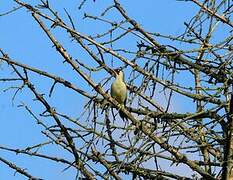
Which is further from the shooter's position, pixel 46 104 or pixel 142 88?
pixel 46 104

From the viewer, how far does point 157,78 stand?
3.98 metres

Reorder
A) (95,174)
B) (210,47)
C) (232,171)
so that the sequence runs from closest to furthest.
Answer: (210,47) < (232,171) < (95,174)

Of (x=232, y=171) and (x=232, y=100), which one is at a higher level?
(x=232, y=100)

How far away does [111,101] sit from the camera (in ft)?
13.1

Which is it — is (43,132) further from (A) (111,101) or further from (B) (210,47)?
(B) (210,47)

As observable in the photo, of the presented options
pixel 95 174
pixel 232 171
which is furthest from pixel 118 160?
pixel 232 171

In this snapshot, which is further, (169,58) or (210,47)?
(169,58)

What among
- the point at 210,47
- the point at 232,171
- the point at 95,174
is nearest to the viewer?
the point at 210,47

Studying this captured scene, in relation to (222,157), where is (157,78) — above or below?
above

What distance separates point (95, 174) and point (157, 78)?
677mm

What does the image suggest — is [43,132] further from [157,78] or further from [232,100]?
[232,100]

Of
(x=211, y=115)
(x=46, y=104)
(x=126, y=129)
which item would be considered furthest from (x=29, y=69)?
(x=211, y=115)

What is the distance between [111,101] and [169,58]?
0.40 meters

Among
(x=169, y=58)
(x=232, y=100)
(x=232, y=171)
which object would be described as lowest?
(x=232, y=171)
